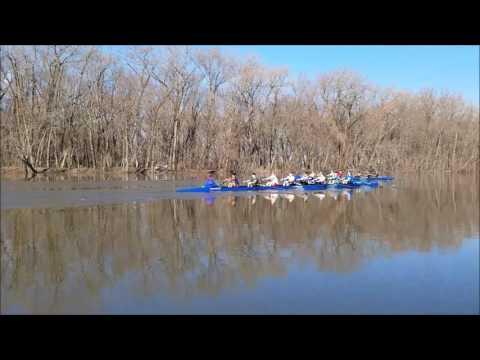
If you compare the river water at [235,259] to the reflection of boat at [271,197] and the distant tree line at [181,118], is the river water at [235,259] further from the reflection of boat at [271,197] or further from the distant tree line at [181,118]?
the distant tree line at [181,118]

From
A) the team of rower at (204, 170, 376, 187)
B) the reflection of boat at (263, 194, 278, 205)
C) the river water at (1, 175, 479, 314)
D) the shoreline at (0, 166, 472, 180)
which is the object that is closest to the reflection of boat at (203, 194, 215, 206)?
the river water at (1, 175, 479, 314)

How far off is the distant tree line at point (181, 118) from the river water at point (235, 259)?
22.9 metres

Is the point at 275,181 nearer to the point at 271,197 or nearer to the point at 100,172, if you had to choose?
the point at 271,197

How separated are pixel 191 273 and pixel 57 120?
3415cm

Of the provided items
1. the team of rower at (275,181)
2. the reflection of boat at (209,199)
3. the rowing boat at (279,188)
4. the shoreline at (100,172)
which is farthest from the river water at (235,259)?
the shoreline at (100,172)

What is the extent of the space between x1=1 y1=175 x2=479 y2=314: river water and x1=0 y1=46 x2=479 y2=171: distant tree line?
2292 centimetres

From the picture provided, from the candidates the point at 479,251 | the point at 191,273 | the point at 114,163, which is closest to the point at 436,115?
the point at 114,163

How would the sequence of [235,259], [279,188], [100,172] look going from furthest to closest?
[100,172] → [279,188] → [235,259]

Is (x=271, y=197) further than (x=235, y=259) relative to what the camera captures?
Yes

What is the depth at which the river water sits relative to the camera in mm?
6957

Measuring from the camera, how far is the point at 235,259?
943 centimetres

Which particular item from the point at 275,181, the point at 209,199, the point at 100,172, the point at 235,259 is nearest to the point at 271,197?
the point at 209,199

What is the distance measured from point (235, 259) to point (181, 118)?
36.2 m

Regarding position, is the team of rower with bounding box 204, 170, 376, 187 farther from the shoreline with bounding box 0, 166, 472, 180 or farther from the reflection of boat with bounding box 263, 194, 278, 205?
the shoreline with bounding box 0, 166, 472, 180
